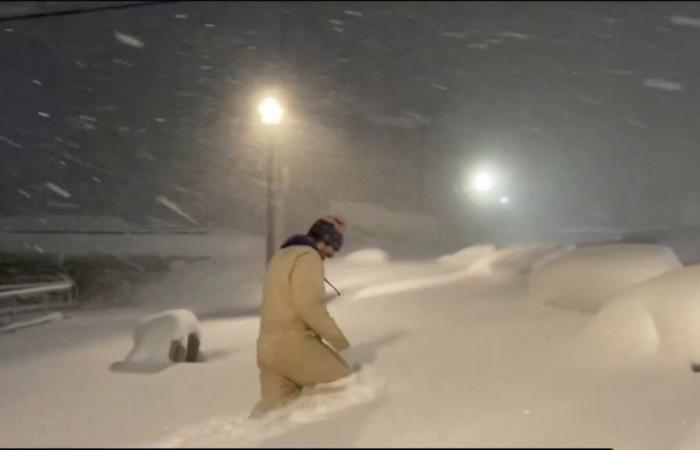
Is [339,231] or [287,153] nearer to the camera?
[339,231]

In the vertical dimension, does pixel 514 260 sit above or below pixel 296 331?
below

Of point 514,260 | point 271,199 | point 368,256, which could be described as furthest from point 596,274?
point 514,260

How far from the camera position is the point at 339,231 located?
11.6 ft

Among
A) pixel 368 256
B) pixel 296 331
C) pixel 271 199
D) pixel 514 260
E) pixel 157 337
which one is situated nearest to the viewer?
pixel 296 331

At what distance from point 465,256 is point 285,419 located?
9179 millimetres

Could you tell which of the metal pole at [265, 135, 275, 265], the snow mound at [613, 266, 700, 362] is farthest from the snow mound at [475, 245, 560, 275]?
the snow mound at [613, 266, 700, 362]

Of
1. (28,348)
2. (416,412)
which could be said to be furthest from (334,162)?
(416,412)

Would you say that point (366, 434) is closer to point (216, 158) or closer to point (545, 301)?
point (545, 301)

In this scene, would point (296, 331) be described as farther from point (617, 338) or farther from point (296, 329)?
point (617, 338)

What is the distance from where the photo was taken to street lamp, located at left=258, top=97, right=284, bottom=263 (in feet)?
23.3

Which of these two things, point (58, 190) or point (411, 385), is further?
point (58, 190)

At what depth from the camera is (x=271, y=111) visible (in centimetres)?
709

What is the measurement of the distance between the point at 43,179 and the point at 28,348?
340 cm

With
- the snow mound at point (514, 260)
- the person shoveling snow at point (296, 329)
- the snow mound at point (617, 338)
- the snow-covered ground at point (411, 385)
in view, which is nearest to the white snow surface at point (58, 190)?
the snow-covered ground at point (411, 385)
